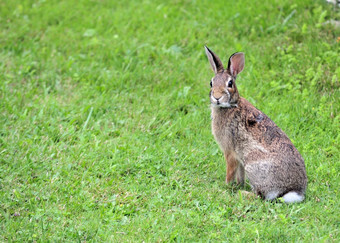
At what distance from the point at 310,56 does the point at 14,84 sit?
4.23m

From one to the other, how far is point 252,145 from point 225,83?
2.26 feet

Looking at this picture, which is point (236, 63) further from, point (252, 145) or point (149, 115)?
point (149, 115)

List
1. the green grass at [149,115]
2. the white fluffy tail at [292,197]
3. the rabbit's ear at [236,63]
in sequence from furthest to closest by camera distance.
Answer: the rabbit's ear at [236,63]
the white fluffy tail at [292,197]
the green grass at [149,115]

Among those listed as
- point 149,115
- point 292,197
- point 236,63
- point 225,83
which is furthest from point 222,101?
point 149,115

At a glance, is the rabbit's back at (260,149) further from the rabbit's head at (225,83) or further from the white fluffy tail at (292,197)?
the rabbit's head at (225,83)

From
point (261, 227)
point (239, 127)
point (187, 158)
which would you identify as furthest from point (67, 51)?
point (261, 227)

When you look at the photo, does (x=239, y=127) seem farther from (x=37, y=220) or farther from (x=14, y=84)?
(x=14, y=84)

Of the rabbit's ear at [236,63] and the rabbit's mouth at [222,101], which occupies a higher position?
the rabbit's ear at [236,63]

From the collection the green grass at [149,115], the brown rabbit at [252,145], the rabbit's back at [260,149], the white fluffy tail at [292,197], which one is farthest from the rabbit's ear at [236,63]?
the white fluffy tail at [292,197]

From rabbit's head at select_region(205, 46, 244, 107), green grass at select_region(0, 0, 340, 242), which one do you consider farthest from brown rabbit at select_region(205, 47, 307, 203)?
green grass at select_region(0, 0, 340, 242)

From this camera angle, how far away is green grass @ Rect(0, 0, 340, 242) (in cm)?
448

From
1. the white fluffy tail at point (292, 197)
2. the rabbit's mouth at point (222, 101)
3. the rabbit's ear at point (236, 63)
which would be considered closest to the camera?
the white fluffy tail at point (292, 197)

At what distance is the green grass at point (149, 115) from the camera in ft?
14.7

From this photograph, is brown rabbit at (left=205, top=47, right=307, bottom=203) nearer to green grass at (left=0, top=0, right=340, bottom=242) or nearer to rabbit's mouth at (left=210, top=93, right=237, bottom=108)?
rabbit's mouth at (left=210, top=93, right=237, bottom=108)
